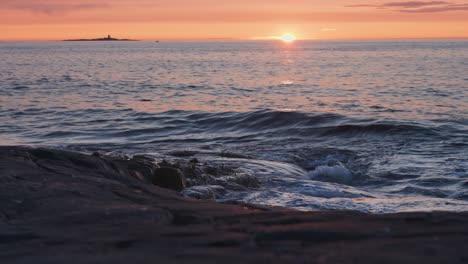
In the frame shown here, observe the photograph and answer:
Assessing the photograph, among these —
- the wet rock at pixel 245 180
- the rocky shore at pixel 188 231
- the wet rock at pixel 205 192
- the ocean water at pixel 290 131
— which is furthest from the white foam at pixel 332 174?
the rocky shore at pixel 188 231

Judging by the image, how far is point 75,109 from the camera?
21.0m

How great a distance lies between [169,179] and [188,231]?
4.31 meters

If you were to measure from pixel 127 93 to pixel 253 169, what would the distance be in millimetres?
17609

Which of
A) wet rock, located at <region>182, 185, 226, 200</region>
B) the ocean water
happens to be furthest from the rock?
the ocean water

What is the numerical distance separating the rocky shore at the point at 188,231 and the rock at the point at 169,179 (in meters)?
2.47

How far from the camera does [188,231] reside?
11.7 feet

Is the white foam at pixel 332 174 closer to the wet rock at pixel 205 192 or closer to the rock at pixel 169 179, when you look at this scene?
the wet rock at pixel 205 192

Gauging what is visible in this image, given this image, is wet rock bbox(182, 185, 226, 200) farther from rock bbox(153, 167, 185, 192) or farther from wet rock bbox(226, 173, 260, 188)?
wet rock bbox(226, 173, 260, 188)

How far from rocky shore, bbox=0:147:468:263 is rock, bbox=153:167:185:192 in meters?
2.47

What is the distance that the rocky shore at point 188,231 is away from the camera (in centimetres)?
302

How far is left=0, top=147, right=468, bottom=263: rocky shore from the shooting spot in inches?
119

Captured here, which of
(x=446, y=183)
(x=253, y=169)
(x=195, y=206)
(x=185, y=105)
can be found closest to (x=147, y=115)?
(x=185, y=105)

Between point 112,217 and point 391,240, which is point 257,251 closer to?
point 391,240

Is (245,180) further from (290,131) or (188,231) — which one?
(290,131)
